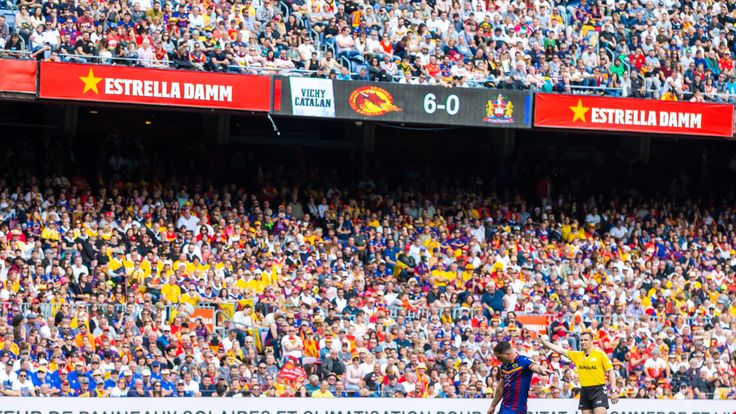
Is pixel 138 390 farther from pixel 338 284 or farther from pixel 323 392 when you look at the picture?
pixel 338 284

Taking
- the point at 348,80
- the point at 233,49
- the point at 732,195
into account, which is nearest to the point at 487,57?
the point at 348,80

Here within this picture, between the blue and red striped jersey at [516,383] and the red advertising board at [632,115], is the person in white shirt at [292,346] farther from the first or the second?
the red advertising board at [632,115]

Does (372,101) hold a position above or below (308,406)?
above

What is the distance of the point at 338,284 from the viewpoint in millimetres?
24906

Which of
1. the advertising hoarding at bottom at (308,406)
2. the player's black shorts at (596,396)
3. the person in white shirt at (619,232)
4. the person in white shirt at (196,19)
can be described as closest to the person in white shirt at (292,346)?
the advertising hoarding at bottom at (308,406)

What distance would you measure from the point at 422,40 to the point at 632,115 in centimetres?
454

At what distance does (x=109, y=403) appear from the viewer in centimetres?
1892

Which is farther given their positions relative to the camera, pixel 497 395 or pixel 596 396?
pixel 596 396

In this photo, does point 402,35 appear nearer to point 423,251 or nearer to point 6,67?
point 423,251

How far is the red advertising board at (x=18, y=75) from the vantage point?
24344 mm

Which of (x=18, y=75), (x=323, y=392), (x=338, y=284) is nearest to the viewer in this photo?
(x=323, y=392)

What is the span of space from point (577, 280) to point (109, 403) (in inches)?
436

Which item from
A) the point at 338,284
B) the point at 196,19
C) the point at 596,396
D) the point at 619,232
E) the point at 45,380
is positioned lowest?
the point at 45,380

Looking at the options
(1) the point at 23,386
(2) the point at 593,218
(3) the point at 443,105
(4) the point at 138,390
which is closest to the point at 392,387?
(4) the point at 138,390
